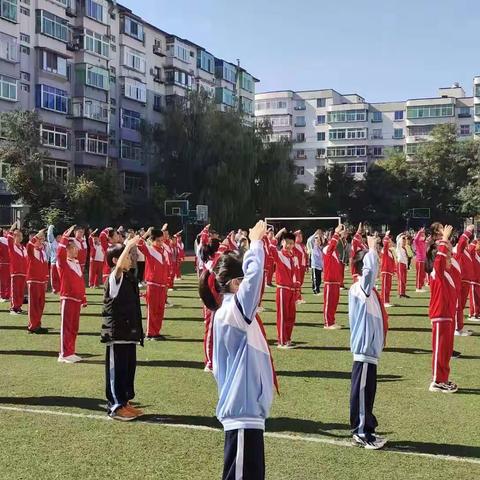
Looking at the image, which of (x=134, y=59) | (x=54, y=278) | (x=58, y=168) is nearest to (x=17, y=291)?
(x=54, y=278)

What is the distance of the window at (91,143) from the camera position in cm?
4206

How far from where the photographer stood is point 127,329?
6621mm

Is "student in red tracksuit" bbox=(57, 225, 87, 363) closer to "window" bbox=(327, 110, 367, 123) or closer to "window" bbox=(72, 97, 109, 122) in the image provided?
"window" bbox=(72, 97, 109, 122)

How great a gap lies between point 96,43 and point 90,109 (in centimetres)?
457

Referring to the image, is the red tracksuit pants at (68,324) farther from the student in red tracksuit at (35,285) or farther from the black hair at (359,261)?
the black hair at (359,261)

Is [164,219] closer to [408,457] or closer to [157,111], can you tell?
[157,111]

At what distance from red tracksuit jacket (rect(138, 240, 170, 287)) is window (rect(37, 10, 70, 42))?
103 ft

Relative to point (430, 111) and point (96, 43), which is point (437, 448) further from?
point (430, 111)

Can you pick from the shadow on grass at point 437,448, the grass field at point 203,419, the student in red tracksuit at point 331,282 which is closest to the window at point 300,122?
the student in red tracksuit at point 331,282

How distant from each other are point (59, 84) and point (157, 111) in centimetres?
1167

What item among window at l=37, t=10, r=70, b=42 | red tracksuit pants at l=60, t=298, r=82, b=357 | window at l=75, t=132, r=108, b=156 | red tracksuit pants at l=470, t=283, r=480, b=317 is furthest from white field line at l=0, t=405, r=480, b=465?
window at l=75, t=132, r=108, b=156

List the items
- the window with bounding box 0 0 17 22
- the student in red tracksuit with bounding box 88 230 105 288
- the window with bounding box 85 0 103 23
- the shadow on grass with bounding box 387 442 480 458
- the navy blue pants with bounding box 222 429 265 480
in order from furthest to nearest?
1. the window with bounding box 85 0 103 23
2. the window with bounding box 0 0 17 22
3. the student in red tracksuit with bounding box 88 230 105 288
4. the shadow on grass with bounding box 387 442 480 458
5. the navy blue pants with bounding box 222 429 265 480

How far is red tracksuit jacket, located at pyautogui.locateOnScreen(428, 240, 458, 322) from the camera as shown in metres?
7.45

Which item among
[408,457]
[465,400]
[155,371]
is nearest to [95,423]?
[155,371]
